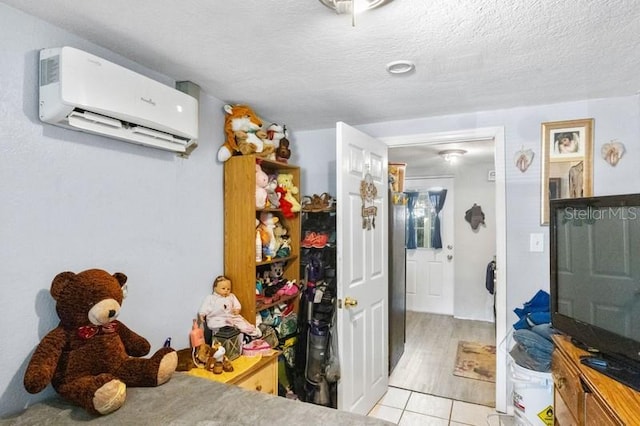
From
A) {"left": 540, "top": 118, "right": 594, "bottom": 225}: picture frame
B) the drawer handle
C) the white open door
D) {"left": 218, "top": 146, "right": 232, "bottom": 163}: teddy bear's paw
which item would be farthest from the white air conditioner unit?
{"left": 540, "top": 118, "right": 594, "bottom": 225}: picture frame

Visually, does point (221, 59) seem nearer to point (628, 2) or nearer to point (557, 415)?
point (628, 2)

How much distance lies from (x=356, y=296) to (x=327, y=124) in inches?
55.5

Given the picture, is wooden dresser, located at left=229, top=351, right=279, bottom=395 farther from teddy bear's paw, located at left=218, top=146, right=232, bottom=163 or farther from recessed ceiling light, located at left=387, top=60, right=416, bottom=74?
recessed ceiling light, located at left=387, top=60, right=416, bottom=74

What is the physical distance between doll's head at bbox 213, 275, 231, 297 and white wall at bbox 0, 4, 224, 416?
78 millimetres

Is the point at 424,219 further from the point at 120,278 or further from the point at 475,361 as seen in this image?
the point at 120,278

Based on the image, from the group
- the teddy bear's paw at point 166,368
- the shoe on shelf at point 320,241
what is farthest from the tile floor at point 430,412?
the teddy bear's paw at point 166,368

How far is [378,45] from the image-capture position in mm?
1521

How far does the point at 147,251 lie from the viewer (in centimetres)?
177

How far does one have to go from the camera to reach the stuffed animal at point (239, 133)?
2273 millimetres

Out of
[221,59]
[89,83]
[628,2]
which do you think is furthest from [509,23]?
[89,83]

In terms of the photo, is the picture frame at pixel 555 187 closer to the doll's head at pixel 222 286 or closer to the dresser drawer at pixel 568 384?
the dresser drawer at pixel 568 384

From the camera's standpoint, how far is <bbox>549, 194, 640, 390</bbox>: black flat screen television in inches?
50.1

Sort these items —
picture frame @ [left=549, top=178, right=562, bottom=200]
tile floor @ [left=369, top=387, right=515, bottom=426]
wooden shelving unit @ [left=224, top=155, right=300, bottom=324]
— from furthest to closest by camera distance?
tile floor @ [left=369, top=387, right=515, bottom=426] < picture frame @ [left=549, top=178, right=562, bottom=200] < wooden shelving unit @ [left=224, top=155, right=300, bottom=324]

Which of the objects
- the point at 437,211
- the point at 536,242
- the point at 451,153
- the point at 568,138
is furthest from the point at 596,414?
the point at 437,211
